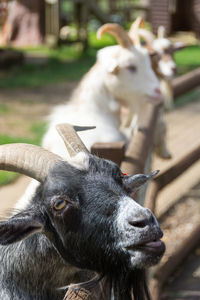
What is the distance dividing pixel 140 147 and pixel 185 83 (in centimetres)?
303

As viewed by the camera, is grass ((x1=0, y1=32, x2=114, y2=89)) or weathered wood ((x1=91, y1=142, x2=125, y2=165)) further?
grass ((x1=0, y1=32, x2=114, y2=89))

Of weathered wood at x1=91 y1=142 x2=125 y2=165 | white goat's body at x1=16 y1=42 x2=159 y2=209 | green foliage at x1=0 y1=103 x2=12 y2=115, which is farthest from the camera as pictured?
green foliage at x1=0 y1=103 x2=12 y2=115

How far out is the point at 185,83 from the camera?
688 centimetres

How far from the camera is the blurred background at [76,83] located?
5.91m

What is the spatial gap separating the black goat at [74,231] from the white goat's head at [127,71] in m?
2.69

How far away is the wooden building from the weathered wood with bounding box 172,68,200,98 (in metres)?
13.7

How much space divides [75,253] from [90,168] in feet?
1.40

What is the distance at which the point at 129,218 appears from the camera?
251cm

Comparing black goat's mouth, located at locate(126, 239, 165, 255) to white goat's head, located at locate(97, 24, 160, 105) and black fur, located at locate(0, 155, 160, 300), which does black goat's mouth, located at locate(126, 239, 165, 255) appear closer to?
black fur, located at locate(0, 155, 160, 300)

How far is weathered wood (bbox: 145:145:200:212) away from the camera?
4.29m

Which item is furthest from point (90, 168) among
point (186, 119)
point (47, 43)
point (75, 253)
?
point (47, 43)

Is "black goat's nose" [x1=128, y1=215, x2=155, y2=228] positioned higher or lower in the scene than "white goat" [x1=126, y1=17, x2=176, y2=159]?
higher

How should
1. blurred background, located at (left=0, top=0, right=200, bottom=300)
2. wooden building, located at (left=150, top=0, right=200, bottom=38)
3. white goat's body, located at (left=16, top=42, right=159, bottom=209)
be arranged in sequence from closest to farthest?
white goat's body, located at (left=16, top=42, right=159, bottom=209), blurred background, located at (left=0, top=0, right=200, bottom=300), wooden building, located at (left=150, top=0, right=200, bottom=38)

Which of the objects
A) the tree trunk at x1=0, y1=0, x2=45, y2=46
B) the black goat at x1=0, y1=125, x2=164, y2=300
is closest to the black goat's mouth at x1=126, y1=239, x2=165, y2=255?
the black goat at x1=0, y1=125, x2=164, y2=300
